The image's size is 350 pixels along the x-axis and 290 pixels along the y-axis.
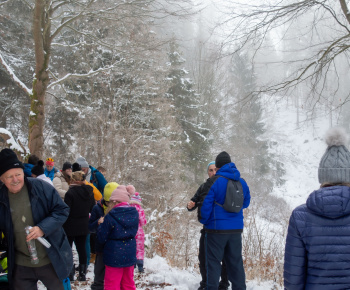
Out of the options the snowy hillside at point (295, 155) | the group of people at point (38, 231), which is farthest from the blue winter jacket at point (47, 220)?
the snowy hillside at point (295, 155)

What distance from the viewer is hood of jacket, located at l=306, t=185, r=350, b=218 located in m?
1.93

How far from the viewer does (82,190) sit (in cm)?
480

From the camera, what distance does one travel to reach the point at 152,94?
53.6 feet

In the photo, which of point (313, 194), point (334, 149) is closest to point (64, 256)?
point (313, 194)

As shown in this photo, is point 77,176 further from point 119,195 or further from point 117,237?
point 117,237

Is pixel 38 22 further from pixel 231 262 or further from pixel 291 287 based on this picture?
pixel 291 287

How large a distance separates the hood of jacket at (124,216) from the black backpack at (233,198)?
1.15m

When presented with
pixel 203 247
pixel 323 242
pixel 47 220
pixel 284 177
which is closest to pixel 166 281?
pixel 203 247

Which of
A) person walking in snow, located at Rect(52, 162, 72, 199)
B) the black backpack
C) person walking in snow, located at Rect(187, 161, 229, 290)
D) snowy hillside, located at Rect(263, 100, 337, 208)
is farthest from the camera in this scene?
snowy hillside, located at Rect(263, 100, 337, 208)

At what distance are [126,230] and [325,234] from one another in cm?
235

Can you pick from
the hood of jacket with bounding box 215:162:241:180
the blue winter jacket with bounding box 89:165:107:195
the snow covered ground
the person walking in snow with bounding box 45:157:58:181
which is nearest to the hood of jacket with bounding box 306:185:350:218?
the hood of jacket with bounding box 215:162:241:180

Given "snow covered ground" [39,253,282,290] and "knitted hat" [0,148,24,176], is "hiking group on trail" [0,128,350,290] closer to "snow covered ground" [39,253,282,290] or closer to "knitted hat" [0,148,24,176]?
"knitted hat" [0,148,24,176]

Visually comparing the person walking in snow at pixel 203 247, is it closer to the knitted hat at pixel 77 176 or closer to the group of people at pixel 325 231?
the knitted hat at pixel 77 176

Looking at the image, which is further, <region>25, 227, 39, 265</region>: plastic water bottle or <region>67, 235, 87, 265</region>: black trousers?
<region>67, 235, 87, 265</region>: black trousers
